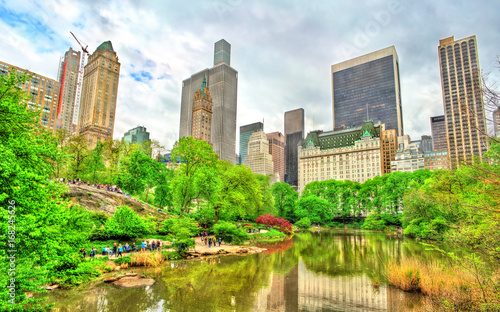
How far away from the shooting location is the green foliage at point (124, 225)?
27.8m

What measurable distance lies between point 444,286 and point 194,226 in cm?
2522

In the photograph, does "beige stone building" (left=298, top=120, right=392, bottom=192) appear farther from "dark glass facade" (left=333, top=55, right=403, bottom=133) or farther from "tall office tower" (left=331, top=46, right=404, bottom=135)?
"tall office tower" (left=331, top=46, right=404, bottom=135)

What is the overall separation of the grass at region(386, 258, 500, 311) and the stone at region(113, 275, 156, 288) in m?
16.3

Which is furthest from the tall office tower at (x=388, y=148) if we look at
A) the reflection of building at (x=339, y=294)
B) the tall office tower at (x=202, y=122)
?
the reflection of building at (x=339, y=294)

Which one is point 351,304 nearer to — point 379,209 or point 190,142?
point 190,142

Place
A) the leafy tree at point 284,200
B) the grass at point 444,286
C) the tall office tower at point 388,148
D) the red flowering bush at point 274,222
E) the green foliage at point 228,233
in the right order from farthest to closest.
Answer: the tall office tower at point 388,148 < the leafy tree at point 284,200 < the red flowering bush at point 274,222 < the green foliage at point 228,233 < the grass at point 444,286

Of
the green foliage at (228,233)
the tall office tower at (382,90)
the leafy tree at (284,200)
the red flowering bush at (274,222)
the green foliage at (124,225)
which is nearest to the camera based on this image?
the green foliage at (124,225)

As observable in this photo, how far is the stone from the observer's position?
57.9ft

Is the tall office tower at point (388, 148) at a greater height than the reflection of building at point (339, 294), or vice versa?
the tall office tower at point (388, 148)

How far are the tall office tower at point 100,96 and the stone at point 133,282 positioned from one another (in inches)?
5222

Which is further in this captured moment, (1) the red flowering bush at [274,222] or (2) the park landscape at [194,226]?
(1) the red flowering bush at [274,222]

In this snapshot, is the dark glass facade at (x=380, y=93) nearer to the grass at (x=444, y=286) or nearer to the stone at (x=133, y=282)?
the grass at (x=444, y=286)

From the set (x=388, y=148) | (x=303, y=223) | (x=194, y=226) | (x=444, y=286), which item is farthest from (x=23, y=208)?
(x=388, y=148)

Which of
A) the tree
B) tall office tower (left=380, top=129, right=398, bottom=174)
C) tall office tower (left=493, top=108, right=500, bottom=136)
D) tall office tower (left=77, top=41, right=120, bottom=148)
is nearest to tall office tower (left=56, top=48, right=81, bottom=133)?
tall office tower (left=77, top=41, right=120, bottom=148)
